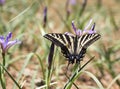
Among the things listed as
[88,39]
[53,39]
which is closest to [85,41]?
[88,39]

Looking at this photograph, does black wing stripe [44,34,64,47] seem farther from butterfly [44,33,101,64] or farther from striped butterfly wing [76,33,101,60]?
striped butterfly wing [76,33,101,60]

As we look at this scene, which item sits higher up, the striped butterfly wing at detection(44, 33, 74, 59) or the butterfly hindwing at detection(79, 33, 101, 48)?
the striped butterfly wing at detection(44, 33, 74, 59)

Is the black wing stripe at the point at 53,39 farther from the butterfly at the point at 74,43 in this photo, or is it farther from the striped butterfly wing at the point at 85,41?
the striped butterfly wing at the point at 85,41

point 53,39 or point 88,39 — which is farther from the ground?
point 53,39

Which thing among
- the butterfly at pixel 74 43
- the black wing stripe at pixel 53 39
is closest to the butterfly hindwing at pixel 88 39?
the butterfly at pixel 74 43

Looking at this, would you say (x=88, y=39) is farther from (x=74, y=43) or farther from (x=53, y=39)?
(x=53, y=39)

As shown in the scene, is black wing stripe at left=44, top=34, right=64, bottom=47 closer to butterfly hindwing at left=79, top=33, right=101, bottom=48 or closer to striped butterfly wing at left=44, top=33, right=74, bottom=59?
striped butterfly wing at left=44, top=33, right=74, bottom=59

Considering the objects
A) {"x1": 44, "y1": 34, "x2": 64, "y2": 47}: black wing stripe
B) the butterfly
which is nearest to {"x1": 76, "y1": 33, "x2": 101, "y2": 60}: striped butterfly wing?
the butterfly

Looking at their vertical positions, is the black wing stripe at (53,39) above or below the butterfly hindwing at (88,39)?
above
